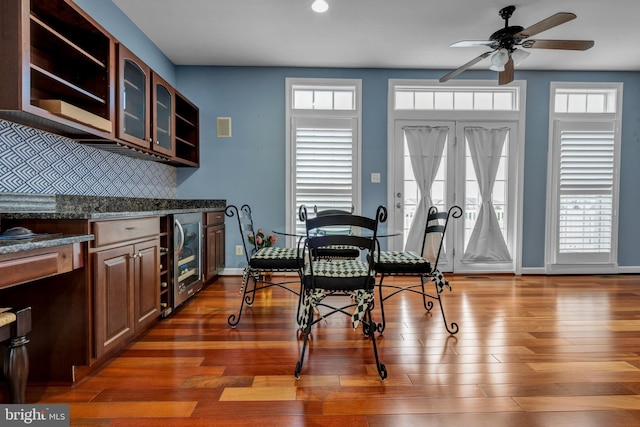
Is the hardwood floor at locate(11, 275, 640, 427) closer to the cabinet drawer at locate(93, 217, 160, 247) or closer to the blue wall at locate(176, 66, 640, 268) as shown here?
the cabinet drawer at locate(93, 217, 160, 247)

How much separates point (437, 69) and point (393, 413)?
13.3ft


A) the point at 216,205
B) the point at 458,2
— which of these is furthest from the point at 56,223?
the point at 458,2

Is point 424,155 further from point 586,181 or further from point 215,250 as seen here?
point 215,250

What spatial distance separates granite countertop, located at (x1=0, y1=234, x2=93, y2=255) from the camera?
49.8 inches

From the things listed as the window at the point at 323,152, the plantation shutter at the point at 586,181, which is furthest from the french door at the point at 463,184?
the plantation shutter at the point at 586,181

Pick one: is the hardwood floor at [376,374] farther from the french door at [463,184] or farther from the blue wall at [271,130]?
the blue wall at [271,130]

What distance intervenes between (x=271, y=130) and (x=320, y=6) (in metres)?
1.66

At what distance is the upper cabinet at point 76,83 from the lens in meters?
1.71

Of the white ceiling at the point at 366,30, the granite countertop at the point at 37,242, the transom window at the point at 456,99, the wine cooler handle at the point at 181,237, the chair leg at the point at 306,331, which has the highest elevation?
the white ceiling at the point at 366,30

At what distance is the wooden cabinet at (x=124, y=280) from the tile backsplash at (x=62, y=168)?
71 cm

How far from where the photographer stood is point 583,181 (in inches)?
173

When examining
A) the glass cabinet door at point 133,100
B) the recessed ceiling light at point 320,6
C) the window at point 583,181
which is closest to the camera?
the glass cabinet door at point 133,100

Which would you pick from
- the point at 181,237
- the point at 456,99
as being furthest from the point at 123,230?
the point at 456,99

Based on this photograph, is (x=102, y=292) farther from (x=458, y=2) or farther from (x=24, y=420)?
(x=458, y=2)
